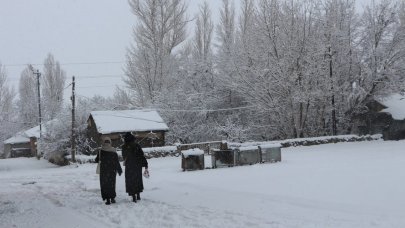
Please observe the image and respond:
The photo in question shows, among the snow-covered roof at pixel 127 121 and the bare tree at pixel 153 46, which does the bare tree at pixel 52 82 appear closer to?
the bare tree at pixel 153 46

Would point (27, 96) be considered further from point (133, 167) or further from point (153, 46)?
point (133, 167)

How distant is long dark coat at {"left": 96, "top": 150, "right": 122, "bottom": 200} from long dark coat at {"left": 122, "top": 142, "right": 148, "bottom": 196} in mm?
286

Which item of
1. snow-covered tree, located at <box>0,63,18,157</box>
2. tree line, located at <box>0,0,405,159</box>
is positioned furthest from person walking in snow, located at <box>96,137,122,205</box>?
snow-covered tree, located at <box>0,63,18,157</box>

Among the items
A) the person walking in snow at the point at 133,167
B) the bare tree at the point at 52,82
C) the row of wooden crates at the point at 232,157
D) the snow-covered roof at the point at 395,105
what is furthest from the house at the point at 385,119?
the bare tree at the point at 52,82

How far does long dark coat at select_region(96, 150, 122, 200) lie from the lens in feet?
35.0

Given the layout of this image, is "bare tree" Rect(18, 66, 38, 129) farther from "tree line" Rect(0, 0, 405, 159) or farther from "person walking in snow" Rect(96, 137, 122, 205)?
"person walking in snow" Rect(96, 137, 122, 205)

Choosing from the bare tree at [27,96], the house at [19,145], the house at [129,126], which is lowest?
the house at [19,145]

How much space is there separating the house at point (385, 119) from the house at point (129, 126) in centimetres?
1513

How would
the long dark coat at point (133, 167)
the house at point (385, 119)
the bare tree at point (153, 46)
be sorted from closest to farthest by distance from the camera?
the long dark coat at point (133, 167), the house at point (385, 119), the bare tree at point (153, 46)

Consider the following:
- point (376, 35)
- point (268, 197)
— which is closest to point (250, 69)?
point (376, 35)

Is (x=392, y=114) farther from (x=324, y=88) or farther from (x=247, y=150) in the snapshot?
(x=247, y=150)

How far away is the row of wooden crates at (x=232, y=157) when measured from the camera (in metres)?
18.5

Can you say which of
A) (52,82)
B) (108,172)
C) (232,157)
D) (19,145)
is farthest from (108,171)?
(19,145)

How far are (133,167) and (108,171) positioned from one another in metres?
0.58
